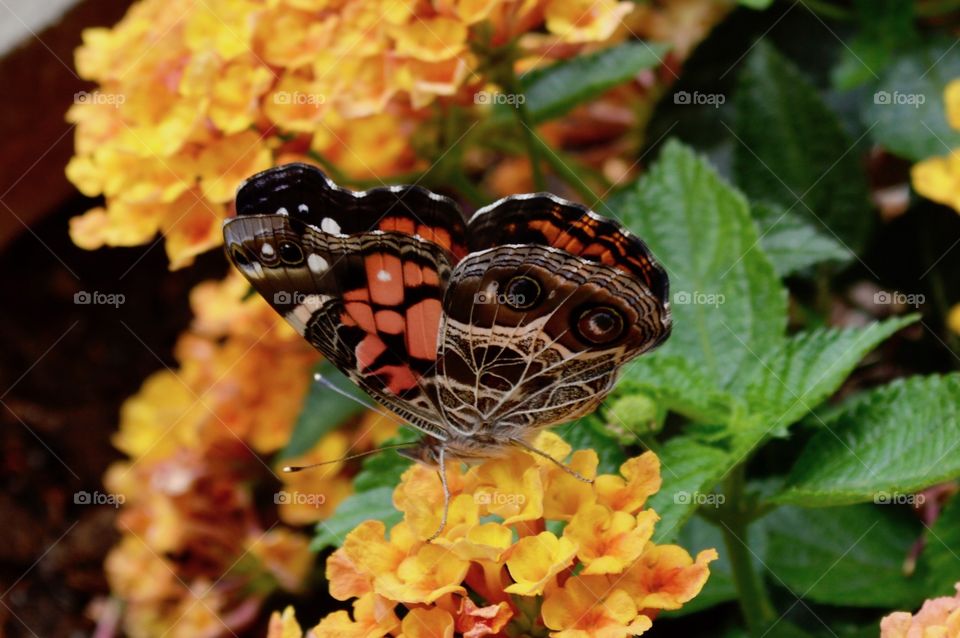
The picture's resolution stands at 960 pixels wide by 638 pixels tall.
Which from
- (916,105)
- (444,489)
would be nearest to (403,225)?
(444,489)

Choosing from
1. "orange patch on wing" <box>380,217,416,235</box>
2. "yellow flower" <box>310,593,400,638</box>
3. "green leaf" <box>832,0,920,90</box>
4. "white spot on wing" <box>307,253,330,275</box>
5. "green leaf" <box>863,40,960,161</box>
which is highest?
"green leaf" <box>832,0,920,90</box>

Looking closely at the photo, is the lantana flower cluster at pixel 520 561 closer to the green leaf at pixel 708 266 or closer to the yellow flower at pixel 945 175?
the green leaf at pixel 708 266

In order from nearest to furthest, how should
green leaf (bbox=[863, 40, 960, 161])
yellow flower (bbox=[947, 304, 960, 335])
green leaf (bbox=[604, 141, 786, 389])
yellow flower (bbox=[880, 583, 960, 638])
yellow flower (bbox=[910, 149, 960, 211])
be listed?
yellow flower (bbox=[880, 583, 960, 638]) < green leaf (bbox=[604, 141, 786, 389]) < yellow flower (bbox=[910, 149, 960, 211]) < yellow flower (bbox=[947, 304, 960, 335]) < green leaf (bbox=[863, 40, 960, 161])

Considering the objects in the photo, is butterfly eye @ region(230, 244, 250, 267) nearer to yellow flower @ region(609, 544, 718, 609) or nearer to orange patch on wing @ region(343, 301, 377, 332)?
orange patch on wing @ region(343, 301, 377, 332)

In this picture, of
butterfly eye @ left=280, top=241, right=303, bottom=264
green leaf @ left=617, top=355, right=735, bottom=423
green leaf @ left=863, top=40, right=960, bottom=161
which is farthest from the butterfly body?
green leaf @ left=863, top=40, right=960, bottom=161

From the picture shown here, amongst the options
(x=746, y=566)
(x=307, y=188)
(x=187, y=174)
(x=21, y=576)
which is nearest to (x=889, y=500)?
(x=746, y=566)

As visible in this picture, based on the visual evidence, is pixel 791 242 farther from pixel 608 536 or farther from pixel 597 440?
pixel 608 536

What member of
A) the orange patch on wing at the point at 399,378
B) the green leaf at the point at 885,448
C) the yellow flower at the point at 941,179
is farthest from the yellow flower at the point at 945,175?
the orange patch on wing at the point at 399,378

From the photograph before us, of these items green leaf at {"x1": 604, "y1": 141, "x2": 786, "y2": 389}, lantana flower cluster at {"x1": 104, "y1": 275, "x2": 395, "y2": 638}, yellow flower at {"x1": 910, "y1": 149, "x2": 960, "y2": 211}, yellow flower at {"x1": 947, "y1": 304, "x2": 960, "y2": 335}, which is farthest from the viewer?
lantana flower cluster at {"x1": 104, "y1": 275, "x2": 395, "y2": 638}
